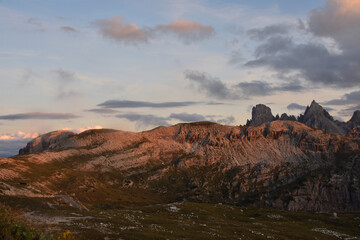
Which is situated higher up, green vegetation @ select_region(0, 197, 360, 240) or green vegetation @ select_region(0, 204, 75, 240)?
green vegetation @ select_region(0, 204, 75, 240)

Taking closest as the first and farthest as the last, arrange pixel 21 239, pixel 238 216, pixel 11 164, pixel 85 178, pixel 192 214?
pixel 21 239, pixel 192 214, pixel 238 216, pixel 11 164, pixel 85 178

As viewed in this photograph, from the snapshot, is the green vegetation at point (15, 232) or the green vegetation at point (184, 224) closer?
the green vegetation at point (15, 232)

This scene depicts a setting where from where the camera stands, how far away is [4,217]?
18.7 m

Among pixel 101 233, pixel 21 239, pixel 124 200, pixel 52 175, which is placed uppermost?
pixel 21 239

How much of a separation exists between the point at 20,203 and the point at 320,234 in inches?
2430

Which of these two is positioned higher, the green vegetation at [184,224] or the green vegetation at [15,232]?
the green vegetation at [15,232]

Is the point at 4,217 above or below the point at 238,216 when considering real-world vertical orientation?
above

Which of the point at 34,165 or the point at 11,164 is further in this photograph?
the point at 34,165

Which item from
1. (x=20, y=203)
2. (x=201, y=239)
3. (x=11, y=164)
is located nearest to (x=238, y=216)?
(x=201, y=239)

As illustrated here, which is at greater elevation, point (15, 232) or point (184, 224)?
point (15, 232)

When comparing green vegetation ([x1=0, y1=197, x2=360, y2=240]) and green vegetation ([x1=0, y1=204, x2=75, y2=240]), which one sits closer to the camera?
green vegetation ([x1=0, y1=204, x2=75, y2=240])

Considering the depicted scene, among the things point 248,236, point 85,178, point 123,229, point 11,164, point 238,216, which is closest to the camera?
point 123,229

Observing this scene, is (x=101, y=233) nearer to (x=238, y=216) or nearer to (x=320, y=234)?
(x=320, y=234)

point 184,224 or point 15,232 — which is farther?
point 184,224
